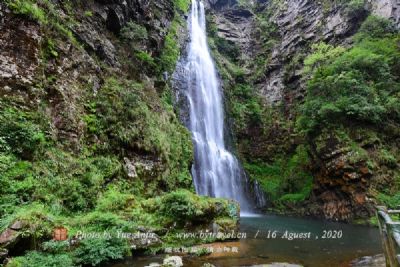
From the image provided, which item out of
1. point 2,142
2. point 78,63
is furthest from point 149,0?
point 2,142

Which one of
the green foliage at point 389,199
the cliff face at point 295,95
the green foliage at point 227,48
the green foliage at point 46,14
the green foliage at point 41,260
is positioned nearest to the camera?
the green foliage at point 41,260

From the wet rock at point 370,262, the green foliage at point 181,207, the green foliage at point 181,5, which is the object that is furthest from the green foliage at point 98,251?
the green foliage at point 181,5

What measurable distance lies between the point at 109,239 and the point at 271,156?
20.8 metres

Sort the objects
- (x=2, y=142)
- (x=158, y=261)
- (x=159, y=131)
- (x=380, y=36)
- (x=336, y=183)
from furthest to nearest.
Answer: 1. (x=380, y=36)
2. (x=336, y=183)
3. (x=159, y=131)
4. (x=2, y=142)
5. (x=158, y=261)

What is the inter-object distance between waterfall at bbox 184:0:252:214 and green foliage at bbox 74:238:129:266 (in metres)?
10.7

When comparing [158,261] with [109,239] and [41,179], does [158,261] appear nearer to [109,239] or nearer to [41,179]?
[109,239]

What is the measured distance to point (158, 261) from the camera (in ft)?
21.2

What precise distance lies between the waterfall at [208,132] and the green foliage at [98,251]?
10694mm

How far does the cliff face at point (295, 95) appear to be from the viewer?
16.7 m

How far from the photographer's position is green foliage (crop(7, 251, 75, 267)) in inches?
199

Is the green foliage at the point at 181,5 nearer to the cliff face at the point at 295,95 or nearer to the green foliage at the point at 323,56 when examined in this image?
the cliff face at the point at 295,95

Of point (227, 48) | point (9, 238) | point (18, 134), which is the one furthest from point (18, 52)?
point (227, 48)

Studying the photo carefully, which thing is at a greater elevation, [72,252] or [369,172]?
[369,172]

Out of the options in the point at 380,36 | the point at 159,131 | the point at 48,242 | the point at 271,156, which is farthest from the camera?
the point at 271,156
